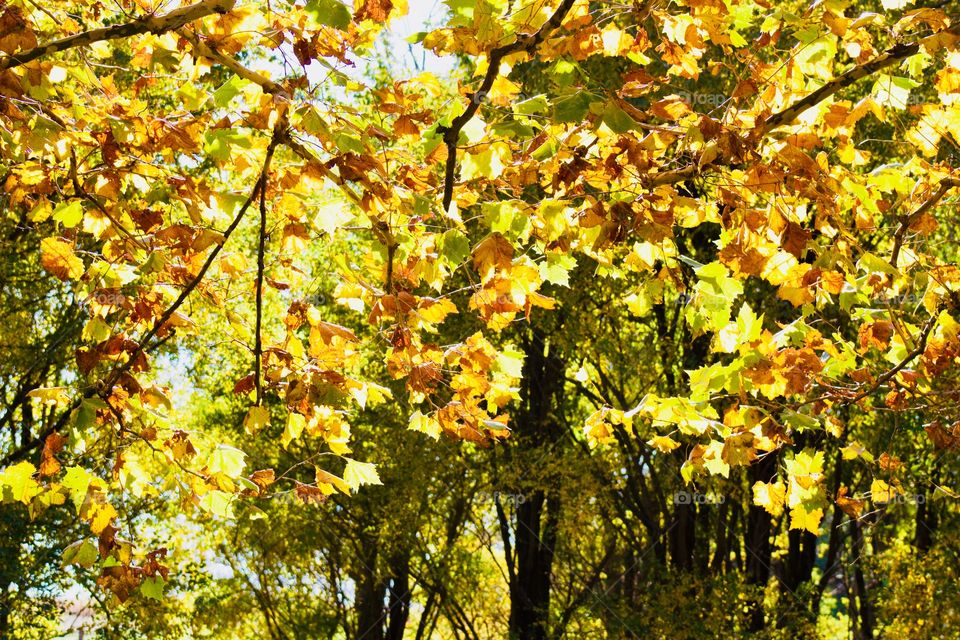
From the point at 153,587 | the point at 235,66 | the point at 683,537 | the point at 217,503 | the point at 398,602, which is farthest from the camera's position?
the point at 398,602

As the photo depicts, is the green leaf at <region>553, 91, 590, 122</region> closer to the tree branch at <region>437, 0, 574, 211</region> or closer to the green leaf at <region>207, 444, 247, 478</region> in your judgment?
the tree branch at <region>437, 0, 574, 211</region>

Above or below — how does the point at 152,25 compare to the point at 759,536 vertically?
above

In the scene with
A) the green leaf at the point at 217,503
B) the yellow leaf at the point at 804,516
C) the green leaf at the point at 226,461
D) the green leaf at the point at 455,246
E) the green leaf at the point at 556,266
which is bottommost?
the yellow leaf at the point at 804,516

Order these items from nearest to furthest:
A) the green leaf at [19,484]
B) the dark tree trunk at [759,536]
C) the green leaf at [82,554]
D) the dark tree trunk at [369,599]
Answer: the green leaf at [82,554] < the green leaf at [19,484] < the dark tree trunk at [759,536] < the dark tree trunk at [369,599]

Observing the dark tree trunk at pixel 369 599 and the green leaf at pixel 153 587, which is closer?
the green leaf at pixel 153 587

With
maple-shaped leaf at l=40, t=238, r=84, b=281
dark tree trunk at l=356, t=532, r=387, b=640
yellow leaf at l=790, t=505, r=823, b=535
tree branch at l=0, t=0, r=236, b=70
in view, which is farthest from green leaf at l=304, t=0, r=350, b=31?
dark tree trunk at l=356, t=532, r=387, b=640

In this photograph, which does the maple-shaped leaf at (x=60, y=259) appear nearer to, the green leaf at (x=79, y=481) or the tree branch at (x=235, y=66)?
the green leaf at (x=79, y=481)

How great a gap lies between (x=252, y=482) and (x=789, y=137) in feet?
9.04

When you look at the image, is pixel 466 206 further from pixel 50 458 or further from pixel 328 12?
pixel 50 458

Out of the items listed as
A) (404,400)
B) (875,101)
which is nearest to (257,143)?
(875,101)

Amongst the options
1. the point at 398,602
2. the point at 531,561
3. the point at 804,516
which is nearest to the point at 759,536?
the point at 531,561

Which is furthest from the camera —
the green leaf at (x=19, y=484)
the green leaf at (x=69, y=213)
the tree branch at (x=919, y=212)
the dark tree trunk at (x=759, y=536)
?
the dark tree trunk at (x=759, y=536)

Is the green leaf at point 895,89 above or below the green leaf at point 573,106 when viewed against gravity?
above

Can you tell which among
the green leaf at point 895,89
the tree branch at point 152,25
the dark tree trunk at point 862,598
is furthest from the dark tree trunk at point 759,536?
the tree branch at point 152,25
